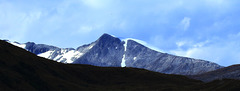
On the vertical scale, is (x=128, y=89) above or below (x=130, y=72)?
below

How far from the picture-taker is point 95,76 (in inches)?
4828

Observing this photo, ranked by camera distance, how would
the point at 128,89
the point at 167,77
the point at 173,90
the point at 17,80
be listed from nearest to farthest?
the point at 17,80 < the point at 173,90 < the point at 128,89 < the point at 167,77

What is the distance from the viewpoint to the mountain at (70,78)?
80.7 m

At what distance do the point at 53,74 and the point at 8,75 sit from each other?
84.7 feet

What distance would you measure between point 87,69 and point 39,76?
41.4 m

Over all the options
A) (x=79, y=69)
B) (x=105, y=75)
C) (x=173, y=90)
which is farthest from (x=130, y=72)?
(x=173, y=90)

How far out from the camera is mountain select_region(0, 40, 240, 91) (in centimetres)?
8072

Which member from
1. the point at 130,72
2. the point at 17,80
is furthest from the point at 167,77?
the point at 17,80

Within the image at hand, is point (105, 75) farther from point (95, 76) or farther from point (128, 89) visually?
point (128, 89)

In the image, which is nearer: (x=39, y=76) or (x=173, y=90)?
(x=39, y=76)

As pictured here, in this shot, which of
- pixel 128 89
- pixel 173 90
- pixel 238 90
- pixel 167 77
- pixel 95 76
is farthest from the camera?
pixel 167 77

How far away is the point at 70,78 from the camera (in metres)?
107

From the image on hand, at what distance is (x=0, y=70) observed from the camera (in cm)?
7831

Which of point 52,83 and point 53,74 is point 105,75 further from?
point 52,83
